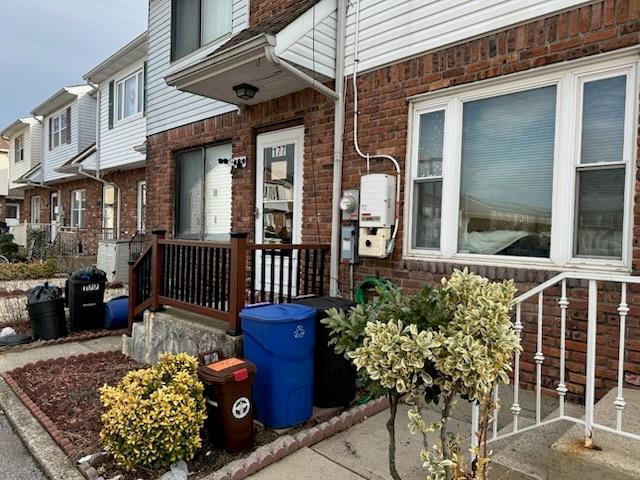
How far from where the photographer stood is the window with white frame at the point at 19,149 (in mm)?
21750

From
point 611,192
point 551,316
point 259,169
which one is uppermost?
point 259,169

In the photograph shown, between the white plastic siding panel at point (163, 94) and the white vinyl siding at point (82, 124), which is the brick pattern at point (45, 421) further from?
the white vinyl siding at point (82, 124)

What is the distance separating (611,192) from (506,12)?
1.75 metres

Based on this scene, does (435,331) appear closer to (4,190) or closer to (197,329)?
(197,329)

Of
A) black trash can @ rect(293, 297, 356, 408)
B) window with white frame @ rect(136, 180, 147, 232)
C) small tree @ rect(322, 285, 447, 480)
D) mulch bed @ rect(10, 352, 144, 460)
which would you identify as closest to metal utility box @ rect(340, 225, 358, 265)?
black trash can @ rect(293, 297, 356, 408)

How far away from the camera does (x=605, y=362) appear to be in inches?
123

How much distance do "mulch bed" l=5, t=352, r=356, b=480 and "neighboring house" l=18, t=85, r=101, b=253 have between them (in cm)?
1078

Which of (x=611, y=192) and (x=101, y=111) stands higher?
(x=101, y=111)

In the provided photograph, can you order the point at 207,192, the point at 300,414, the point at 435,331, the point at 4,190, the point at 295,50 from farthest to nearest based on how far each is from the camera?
the point at 4,190, the point at 207,192, the point at 295,50, the point at 300,414, the point at 435,331

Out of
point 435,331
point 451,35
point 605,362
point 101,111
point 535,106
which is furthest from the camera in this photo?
point 101,111

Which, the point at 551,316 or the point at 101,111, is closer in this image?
the point at 551,316

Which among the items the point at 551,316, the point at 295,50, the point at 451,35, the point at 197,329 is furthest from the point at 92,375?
the point at 451,35

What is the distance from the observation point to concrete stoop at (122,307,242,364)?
3955 mm

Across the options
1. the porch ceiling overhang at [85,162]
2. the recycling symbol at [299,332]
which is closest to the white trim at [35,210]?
the porch ceiling overhang at [85,162]
